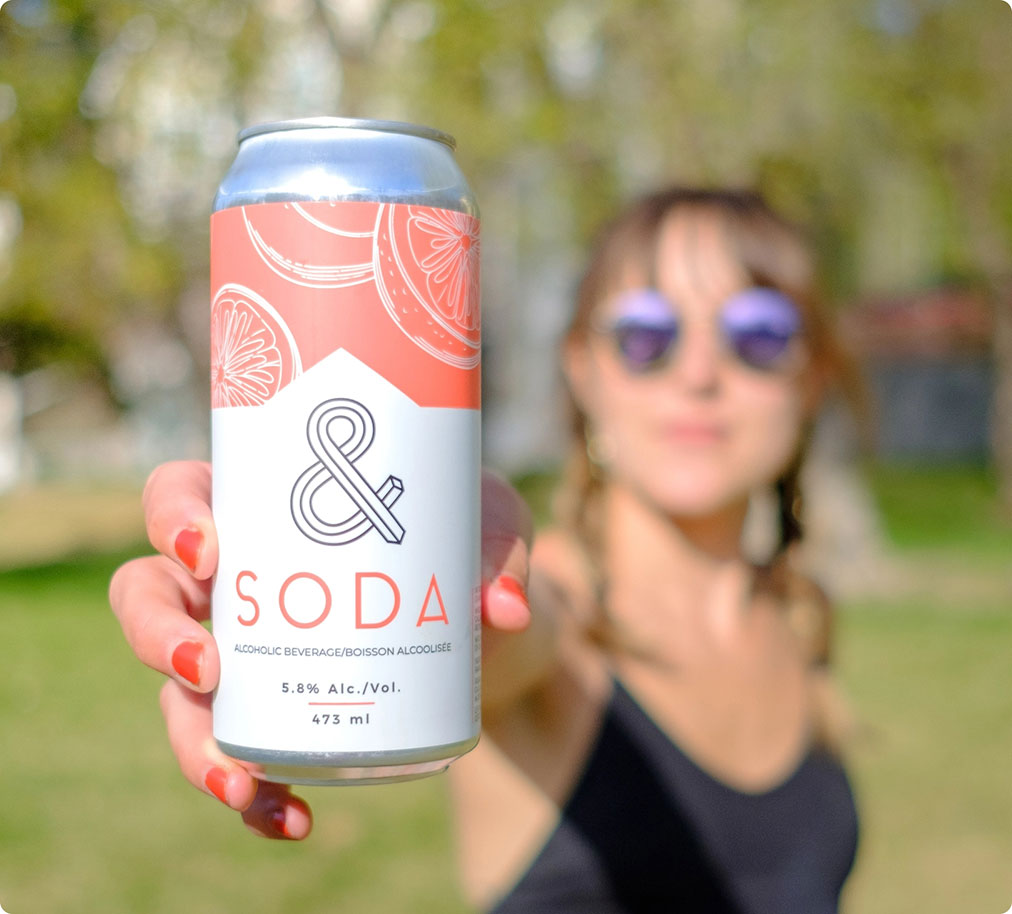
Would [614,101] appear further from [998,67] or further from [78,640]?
[78,640]

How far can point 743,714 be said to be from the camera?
2785mm

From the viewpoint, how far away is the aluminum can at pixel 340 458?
1.32 m

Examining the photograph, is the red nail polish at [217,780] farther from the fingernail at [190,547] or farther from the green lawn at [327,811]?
the green lawn at [327,811]

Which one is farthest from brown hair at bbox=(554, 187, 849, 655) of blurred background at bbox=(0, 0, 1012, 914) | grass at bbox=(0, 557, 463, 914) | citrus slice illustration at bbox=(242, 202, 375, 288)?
grass at bbox=(0, 557, 463, 914)

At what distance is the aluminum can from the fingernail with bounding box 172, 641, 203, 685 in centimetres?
4

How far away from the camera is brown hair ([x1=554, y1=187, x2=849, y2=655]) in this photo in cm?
279

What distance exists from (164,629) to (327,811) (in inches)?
161

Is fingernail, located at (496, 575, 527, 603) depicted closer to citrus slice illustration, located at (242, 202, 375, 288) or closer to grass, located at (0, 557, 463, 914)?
citrus slice illustration, located at (242, 202, 375, 288)

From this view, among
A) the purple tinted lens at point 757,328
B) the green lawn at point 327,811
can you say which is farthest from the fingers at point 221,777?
the green lawn at point 327,811

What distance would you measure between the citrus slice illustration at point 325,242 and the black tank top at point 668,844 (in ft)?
4.87

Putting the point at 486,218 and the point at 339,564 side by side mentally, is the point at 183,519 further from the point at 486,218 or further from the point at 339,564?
the point at 486,218

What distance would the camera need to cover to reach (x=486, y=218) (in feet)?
36.0

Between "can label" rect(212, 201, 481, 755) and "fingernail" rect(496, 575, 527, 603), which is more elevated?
"can label" rect(212, 201, 481, 755)

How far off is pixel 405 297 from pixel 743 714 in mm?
1748
